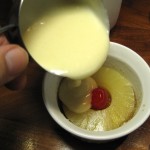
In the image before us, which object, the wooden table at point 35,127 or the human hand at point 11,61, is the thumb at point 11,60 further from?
the wooden table at point 35,127

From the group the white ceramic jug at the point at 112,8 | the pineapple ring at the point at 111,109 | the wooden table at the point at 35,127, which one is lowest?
the wooden table at the point at 35,127

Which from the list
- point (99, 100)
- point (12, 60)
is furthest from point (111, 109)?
point (12, 60)

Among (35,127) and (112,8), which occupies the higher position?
(112,8)

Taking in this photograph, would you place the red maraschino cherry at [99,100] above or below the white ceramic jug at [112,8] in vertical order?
below

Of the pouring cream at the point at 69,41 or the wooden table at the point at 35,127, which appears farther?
the wooden table at the point at 35,127

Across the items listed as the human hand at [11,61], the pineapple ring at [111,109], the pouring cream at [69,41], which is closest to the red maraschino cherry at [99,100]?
the pineapple ring at [111,109]

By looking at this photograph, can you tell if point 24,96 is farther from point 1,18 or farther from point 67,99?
point 1,18

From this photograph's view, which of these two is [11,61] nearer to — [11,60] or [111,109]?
[11,60]

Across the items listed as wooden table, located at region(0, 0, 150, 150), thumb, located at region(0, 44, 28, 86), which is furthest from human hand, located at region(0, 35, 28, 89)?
wooden table, located at region(0, 0, 150, 150)
